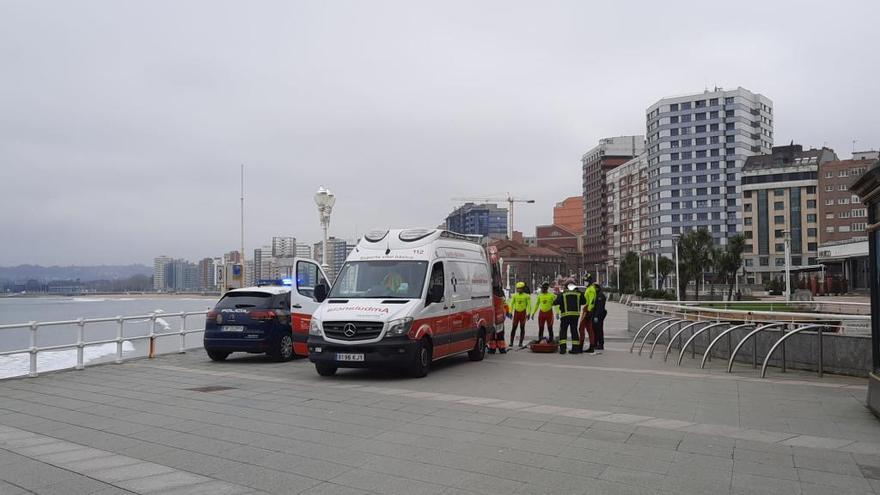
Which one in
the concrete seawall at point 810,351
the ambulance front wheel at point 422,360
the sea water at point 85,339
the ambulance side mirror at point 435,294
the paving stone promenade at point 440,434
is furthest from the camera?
the sea water at point 85,339

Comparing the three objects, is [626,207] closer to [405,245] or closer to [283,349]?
[283,349]

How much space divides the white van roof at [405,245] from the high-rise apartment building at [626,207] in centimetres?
12930

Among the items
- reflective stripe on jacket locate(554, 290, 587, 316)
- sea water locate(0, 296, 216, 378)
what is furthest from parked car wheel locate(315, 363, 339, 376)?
reflective stripe on jacket locate(554, 290, 587, 316)

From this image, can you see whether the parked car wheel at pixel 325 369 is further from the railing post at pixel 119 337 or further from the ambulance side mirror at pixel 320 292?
the railing post at pixel 119 337

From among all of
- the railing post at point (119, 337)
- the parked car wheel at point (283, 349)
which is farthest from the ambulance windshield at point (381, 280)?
the railing post at point (119, 337)

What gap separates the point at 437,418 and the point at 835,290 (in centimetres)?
5358

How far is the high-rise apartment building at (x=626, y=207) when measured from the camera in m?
146

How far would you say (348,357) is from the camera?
1207 cm

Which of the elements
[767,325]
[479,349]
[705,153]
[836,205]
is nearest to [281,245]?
[479,349]

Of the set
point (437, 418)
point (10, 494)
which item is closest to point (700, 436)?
point (437, 418)

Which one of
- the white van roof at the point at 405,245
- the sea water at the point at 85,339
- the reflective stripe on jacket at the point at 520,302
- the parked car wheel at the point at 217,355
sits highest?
the white van roof at the point at 405,245

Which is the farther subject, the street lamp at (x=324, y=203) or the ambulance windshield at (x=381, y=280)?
the street lamp at (x=324, y=203)

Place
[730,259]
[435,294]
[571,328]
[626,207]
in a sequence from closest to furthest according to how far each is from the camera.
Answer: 1. [435,294]
2. [571,328]
3. [730,259]
4. [626,207]

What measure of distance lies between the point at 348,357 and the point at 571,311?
22.8 ft
